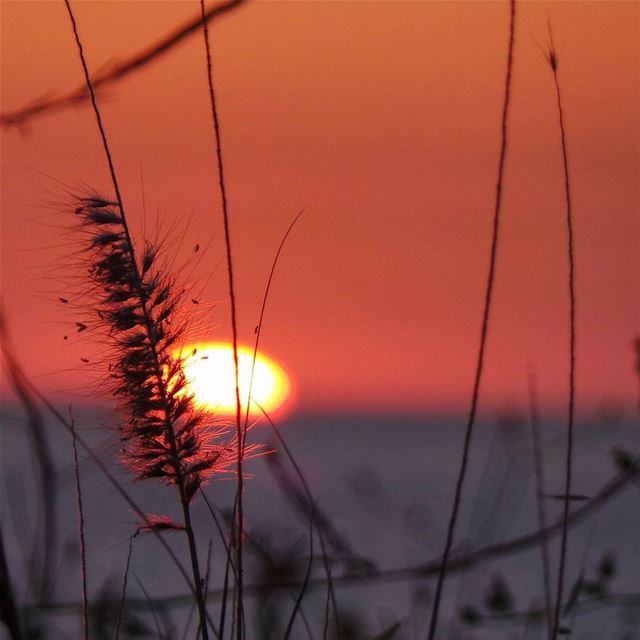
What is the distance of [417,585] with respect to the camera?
8.46 feet

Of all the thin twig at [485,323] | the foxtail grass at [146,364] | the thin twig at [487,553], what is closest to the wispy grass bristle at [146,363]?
the foxtail grass at [146,364]

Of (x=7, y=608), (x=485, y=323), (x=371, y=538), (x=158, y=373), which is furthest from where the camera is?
(x=371, y=538)

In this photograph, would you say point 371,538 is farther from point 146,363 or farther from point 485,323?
point 485,323

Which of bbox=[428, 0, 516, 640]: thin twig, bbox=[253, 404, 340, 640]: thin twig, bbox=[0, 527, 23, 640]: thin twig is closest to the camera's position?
bbox=[0, 527, 23, 640]: thin twig

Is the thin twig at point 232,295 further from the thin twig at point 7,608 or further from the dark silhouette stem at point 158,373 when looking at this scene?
the thin twig at point 7,608

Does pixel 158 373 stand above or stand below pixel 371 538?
above

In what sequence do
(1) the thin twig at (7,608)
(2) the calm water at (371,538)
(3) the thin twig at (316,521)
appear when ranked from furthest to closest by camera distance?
(2) the calm water at (371,538), (3) the thin twig at (316,521), (1) the thin twig at (7,608)

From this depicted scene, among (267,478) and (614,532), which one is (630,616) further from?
(614,532)

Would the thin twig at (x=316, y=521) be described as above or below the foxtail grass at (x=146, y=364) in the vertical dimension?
below

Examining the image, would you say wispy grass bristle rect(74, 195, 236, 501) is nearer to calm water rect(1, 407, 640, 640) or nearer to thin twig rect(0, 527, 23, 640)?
calm water rect(1, 407, 640, 640)

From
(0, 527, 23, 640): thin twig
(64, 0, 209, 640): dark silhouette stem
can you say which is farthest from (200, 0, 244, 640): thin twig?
(0, 527, 23, 640): thin twig

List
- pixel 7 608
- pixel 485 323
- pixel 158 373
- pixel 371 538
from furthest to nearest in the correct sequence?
pixel 371 538
pixel 158 373
pixel 485 323
pixel 7 608

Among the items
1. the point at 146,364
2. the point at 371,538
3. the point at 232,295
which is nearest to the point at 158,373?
the point at 146,364

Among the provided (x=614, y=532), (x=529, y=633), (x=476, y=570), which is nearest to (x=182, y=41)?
(x=529, y=633)
